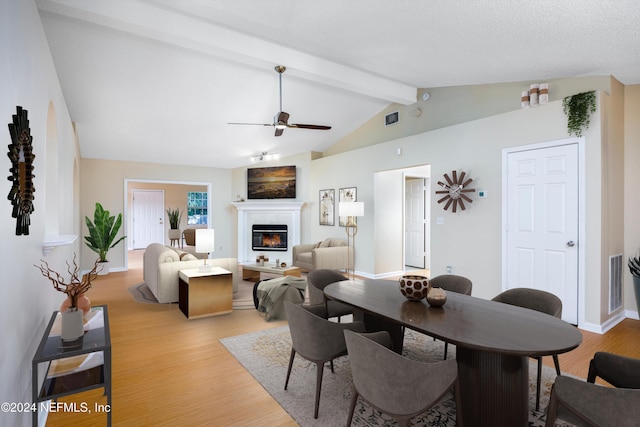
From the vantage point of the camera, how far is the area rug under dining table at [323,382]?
7.26 feet

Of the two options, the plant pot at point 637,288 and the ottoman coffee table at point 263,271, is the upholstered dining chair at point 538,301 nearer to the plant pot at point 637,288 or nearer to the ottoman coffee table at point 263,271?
the plant pot at point 637,288

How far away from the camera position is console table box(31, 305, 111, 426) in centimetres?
169

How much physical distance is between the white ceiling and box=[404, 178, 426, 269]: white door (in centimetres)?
278

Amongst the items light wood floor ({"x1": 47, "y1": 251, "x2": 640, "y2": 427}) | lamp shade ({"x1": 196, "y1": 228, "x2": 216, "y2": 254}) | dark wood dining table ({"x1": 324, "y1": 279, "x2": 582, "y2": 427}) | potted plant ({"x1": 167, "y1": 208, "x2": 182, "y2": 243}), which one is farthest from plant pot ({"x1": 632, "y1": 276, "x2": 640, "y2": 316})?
potted plant ({"x1": 167, "y1": 208, "x2": 182, "y2": 243})

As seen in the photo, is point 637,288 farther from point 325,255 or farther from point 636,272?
point 325,255

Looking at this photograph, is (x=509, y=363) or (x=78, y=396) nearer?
(x=509, y=363)

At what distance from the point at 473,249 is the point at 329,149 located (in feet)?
14.5

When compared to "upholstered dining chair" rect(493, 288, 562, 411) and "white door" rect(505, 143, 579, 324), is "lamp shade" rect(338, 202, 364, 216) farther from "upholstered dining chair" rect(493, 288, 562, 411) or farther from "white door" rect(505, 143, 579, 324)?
"upholstered dining chair" rect(493, 288, 562, 411)

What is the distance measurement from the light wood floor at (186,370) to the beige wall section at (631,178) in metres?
0.83

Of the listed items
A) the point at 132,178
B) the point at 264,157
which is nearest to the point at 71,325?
the point at 264,157

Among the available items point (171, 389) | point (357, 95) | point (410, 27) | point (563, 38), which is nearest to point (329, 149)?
point (357, 95)

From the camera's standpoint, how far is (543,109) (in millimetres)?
4141

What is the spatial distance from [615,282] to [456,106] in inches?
125

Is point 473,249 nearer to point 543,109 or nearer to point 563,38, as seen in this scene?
point 543,109
